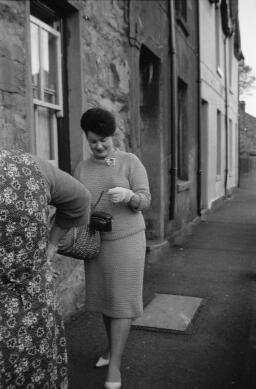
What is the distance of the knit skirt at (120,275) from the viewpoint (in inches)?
119

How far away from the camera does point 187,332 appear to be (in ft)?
13.7

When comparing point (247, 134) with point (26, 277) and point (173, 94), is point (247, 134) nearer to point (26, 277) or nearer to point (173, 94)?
point (173, 94)

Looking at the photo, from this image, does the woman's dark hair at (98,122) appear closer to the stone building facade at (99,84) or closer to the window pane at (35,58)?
the stone building facade at (99,84)

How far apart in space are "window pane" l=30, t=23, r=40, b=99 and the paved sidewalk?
2053mm

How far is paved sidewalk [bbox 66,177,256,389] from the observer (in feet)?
10.9

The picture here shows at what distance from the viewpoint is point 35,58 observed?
4105 millimetres

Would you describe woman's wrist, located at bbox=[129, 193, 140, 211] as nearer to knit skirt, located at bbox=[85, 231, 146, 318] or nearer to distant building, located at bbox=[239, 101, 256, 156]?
knit skirt, located at bbox=[85, 231, 146, 318]

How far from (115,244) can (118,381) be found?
33.7 inches

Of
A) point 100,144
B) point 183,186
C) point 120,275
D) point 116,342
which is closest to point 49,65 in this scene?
point 100,144

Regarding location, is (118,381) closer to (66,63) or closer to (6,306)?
(6,306)

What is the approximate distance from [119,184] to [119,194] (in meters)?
0.25

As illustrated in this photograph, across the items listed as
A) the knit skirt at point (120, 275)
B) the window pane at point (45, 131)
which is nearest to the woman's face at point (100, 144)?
the knit skirt at point (120, 275)

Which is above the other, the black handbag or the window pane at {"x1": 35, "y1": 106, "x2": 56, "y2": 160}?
the window pane at {"x1": 35, "y1": 106, "x2": 56, "y2": 160}

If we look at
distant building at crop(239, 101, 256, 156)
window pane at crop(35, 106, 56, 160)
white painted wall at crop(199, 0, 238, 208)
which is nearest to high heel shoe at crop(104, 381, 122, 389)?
window pane at crop(35, 106, 56, 160)
